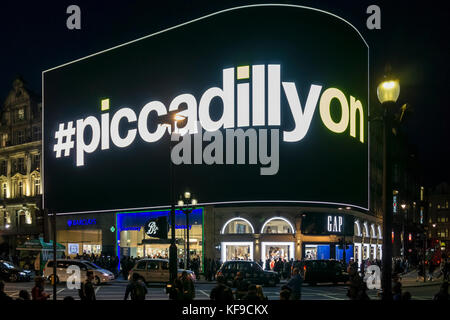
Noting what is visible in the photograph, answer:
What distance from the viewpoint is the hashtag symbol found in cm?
6228

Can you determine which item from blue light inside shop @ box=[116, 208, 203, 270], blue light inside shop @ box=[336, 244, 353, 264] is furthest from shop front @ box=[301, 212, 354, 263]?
blue light inside shop @ box=[116, 208, 203, 270]

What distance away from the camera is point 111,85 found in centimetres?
5859

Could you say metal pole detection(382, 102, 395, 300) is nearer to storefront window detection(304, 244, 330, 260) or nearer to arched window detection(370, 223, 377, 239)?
storefront window detection(304, 244, 330, 260)

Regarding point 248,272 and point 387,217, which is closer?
point 387,217

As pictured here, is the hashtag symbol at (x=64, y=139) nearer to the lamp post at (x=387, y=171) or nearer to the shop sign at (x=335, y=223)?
the shop sign at (x=335, y=223)

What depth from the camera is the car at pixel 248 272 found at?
1359 inches

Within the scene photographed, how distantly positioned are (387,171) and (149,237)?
4518 cm

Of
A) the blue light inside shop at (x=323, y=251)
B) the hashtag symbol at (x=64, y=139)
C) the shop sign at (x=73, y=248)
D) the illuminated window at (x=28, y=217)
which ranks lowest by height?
the shop sign at (x=73, y=248)

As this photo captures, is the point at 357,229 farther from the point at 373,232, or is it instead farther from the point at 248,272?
the point at 248,272

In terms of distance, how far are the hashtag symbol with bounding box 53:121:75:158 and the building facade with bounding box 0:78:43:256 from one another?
8.86 meters

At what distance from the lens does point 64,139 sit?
6356cm

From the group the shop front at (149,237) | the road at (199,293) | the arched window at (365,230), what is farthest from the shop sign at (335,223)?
the road at (199,293)

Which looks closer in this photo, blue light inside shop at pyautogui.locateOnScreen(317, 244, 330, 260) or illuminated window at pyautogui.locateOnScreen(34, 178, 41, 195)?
blue light inside shop at pyautogui.locateOnScreen(317, 244, 330, 260)

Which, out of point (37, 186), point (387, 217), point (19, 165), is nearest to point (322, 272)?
point (387, 217)
